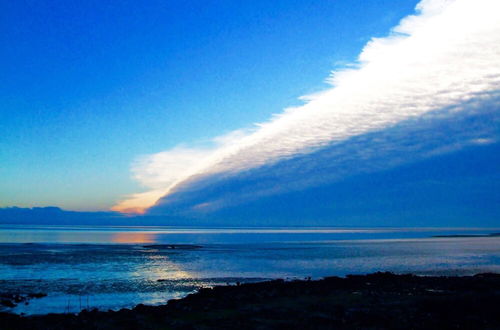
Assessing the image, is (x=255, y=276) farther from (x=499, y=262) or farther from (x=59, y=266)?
(x=499, y=262)

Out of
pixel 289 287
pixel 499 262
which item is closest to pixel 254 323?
pixel 289 287

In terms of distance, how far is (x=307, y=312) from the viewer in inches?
1022

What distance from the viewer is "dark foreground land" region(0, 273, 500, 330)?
2303 centimetres

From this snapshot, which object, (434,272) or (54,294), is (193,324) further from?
(434,272)

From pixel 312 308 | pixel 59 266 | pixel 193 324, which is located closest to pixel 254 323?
pixel 193 324

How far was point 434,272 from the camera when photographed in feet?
163

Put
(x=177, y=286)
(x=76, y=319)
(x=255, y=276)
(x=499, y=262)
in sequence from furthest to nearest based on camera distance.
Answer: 1. (x=499, y=262)
2. (x=255, y=276)
3. (x=177, y=286)
4. (x=76, y=319)

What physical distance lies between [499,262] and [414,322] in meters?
47.6

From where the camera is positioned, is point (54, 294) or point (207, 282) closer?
point (54, 294)

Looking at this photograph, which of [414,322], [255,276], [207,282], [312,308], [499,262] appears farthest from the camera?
[499,262]

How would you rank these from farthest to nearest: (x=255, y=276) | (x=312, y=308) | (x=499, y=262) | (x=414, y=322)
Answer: (x=499, y=262) → (x=255, y=276) → (x=312, y=308) → (x=414, y=322)

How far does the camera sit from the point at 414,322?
22.8 meters

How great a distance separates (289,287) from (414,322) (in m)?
13.9

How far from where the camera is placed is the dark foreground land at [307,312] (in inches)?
907
